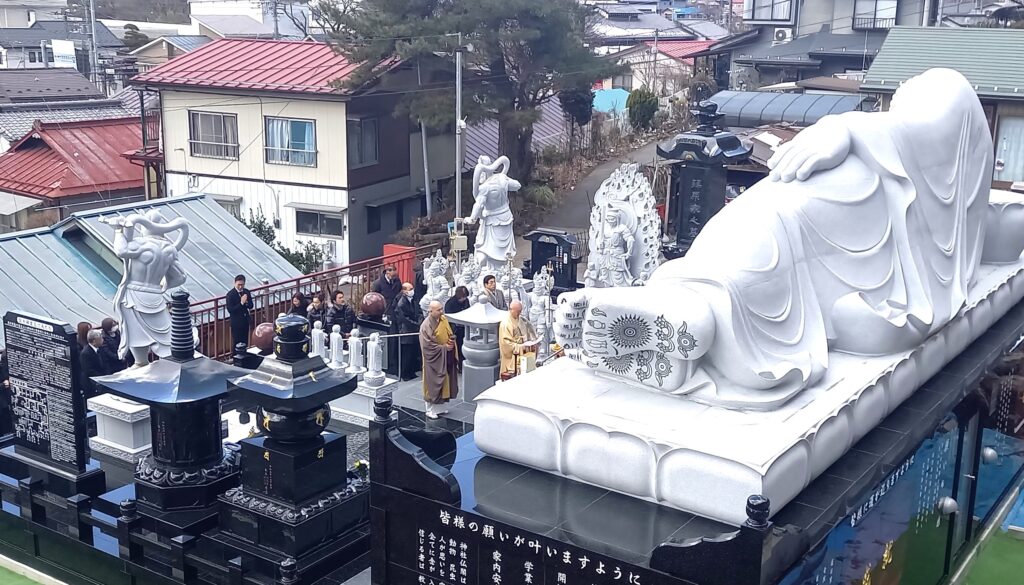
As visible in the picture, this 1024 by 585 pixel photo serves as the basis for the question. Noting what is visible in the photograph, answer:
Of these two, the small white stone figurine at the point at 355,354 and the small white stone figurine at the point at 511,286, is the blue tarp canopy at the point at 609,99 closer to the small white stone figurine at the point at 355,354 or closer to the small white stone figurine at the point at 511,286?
the small white stone figurine at the point at 511,286

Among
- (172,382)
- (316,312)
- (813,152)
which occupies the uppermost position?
(813,152)

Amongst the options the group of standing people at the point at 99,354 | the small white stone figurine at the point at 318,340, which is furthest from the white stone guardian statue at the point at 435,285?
the group of standing people at the point at 99,354

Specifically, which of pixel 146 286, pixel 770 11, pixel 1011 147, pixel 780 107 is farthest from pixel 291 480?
pixel 770 11

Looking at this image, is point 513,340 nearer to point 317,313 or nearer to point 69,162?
point 317,313

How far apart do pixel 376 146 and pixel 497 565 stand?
17786 millimetres

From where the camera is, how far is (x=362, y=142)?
23.6 metres

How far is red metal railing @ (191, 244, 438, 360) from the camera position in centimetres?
1524

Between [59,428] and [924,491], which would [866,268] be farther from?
[59,428]

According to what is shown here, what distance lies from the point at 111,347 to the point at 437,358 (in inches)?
154

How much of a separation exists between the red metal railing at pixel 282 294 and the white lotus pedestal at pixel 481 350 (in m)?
3.61

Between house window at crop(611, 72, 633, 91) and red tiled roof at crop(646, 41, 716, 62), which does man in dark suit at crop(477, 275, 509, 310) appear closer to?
red tiled roof at crop(646, 41, 716, 62)

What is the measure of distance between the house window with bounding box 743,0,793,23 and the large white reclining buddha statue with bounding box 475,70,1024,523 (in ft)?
98.9

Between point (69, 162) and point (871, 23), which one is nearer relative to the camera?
point (69, 162)

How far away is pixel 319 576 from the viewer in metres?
8.75
